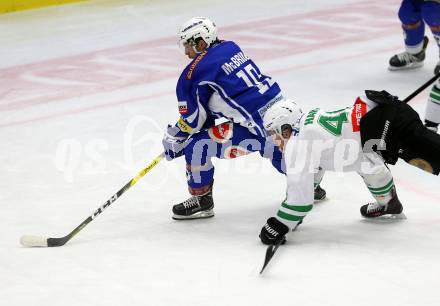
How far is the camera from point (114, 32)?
827cm

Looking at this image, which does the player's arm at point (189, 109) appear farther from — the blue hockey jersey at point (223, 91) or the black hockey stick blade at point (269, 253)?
the black hockey stick blade at point (269, 253)

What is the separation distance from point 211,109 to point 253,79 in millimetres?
236

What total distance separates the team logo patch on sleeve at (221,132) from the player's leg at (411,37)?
2602 mm

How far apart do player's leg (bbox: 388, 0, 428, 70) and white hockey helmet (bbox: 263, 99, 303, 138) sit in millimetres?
2854

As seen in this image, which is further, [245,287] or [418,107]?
[418,107]

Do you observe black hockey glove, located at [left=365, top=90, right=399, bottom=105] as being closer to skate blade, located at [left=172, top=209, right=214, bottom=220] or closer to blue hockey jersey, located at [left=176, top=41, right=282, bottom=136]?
blue hockey jersey, located at [left=176, top=41, right=282, bottom=136]

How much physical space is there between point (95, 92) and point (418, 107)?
228 cm

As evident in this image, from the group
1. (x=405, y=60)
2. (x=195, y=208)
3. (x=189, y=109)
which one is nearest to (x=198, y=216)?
(x=195, y=208)

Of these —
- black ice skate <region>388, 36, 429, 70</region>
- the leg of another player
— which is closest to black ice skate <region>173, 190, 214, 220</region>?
the leg of another player

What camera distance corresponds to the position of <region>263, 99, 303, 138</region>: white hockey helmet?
3.76m

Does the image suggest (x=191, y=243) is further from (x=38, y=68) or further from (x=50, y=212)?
(x=38, y=68)

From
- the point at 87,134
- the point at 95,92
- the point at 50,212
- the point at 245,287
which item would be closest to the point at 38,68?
the point at 95,92

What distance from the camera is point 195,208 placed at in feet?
14.1

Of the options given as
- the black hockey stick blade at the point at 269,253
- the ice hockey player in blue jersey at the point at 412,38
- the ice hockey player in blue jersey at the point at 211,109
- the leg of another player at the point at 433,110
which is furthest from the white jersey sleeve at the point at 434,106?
the black hockey stick blade at the point at 269,253
